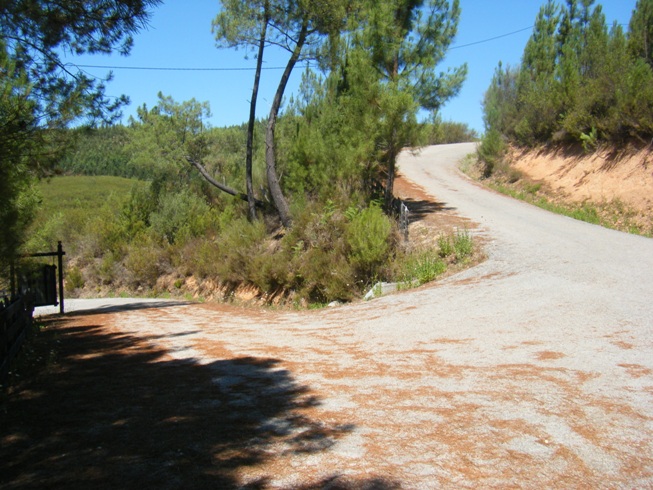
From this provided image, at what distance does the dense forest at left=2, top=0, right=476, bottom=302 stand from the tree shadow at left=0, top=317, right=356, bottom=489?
318 centimetres

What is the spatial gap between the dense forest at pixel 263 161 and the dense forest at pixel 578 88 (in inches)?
284

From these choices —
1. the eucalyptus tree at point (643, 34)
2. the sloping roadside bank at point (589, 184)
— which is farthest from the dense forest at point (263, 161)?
the eucalyptus tree at point (643, 34)

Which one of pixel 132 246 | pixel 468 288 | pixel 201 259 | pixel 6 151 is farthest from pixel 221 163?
pixel 6 151

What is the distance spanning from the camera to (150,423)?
5074mm

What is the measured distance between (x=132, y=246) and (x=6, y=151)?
21.1 m

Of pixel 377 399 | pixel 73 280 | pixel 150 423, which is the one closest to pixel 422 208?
pixel 377 399

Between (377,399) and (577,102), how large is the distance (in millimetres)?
22847

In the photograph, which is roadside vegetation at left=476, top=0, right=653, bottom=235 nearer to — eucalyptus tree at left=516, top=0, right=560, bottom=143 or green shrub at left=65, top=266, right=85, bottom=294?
eucalyptus tree at left=516, top=0, right=560, bottom=143

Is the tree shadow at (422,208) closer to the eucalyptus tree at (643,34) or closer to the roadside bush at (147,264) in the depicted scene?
the eucalyptus tree at (643,34)

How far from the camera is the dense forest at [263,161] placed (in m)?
8.51

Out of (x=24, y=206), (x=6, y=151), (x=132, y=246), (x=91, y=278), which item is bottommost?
(x=91, y=278)

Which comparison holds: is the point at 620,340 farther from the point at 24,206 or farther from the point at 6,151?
the point at 24,206

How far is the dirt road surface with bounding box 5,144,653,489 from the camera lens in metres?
4.09

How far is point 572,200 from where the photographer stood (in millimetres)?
22781
